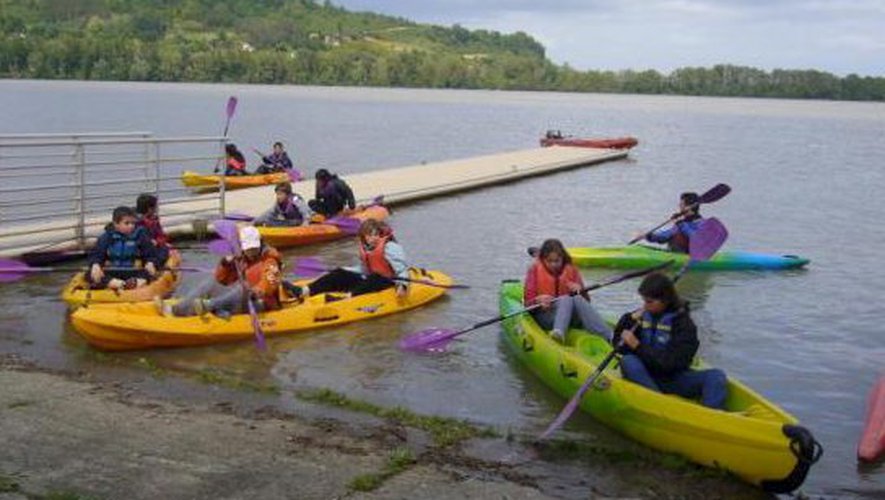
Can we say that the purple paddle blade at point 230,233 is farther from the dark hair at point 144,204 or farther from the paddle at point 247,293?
the dark hair at point 144,204

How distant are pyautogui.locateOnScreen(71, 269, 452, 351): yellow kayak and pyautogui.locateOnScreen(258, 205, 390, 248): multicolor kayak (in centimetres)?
472

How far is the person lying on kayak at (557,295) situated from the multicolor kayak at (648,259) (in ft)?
20.4

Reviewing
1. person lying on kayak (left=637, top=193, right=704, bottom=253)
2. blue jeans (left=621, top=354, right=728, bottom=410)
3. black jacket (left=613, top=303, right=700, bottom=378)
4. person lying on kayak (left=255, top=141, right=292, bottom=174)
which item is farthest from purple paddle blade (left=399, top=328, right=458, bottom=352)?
person lying on kayak (left=255, top=141, right=292, bottom=174)

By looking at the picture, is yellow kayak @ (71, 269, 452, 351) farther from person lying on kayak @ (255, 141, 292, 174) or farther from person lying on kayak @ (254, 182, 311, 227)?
A: person lying on kayak @ (255, 141, 292, 174)

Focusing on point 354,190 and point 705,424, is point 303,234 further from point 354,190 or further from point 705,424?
point 705,424

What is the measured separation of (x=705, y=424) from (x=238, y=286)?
17.2ft

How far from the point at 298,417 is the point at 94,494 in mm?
2243

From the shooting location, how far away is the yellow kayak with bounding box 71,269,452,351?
9555mm

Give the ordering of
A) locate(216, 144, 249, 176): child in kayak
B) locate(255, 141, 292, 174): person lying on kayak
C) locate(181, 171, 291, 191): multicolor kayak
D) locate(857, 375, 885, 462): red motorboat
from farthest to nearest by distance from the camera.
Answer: locate(255, 141, 292, 174): person lying on kayak
locate(216, 144, 249, 176): child in kayak
locate(181, 171, 291, 191): multicolor kayak
locate(857, 375, 885, 462): red motorboat

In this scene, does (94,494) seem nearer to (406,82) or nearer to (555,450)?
(555,450)

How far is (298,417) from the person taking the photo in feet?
25.7

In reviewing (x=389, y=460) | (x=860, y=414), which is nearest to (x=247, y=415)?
(x=389, y=460)

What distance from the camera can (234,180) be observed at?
2431cm

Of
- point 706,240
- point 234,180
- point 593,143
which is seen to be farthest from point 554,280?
point 593,143
